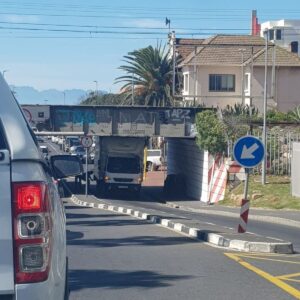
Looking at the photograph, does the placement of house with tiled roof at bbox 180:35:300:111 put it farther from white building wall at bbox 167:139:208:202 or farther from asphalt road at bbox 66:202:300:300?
asphalt road at bbox 66:202:300:300

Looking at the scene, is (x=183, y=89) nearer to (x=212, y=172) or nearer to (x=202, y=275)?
(x=212, y=172)

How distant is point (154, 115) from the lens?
5119 cm

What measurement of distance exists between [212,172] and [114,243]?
97.1ft

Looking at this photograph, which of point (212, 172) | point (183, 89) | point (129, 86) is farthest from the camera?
point (129, 86)

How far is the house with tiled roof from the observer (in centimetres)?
6750

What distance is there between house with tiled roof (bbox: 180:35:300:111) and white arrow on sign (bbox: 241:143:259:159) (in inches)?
1844

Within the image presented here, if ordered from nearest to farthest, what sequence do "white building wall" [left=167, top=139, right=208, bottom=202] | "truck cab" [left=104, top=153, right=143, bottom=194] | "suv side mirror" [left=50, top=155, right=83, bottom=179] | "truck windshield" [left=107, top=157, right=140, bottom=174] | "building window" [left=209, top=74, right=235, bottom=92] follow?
"suv side mirror" [left=50, top=155, right=83, bottom=179], "white building wall" [left=167, top=139, right=208, bottom=202], "truck cab" [left=104, top=153, right=143, bottom=194], "truck windshield" [left=107, top=157, right=140, bottom=174], "building window" [left=209, top=74, right=235, bottom=92]

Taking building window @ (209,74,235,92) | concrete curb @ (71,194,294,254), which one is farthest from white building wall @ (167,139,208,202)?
concrete curb @ (71,194,294,254)

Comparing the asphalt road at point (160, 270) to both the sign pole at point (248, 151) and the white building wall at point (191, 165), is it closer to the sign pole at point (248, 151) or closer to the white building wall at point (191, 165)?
the sign pole at point (248, 151)

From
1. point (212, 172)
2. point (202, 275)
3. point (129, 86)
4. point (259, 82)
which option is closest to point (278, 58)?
point (259, 82)

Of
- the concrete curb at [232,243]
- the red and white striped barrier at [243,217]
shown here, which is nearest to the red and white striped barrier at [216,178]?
the concrete curb at [232,243]

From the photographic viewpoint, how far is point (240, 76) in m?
69.9

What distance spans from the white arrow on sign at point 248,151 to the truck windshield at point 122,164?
32.4m

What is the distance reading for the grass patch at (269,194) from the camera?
3589cm
